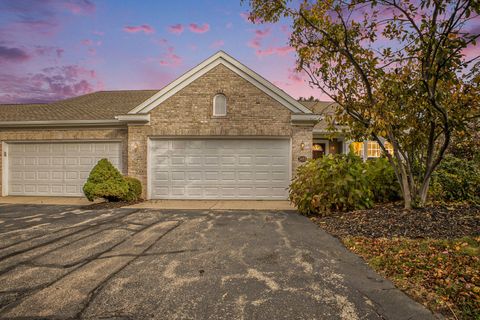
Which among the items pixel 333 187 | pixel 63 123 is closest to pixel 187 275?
pixel 333 187

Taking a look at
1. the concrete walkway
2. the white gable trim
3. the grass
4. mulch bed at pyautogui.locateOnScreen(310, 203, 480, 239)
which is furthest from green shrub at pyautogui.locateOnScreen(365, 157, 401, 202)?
the white gable trim

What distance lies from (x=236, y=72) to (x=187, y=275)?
8.75 meters

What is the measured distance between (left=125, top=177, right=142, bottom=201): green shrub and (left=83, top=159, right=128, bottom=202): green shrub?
0.19m

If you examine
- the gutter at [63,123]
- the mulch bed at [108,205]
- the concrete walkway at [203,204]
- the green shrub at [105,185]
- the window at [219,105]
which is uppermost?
the window at [219,105]

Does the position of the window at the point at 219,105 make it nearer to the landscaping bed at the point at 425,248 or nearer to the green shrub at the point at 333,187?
the green shrub at the point at 333,187

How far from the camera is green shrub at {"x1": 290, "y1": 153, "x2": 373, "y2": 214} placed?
699cm

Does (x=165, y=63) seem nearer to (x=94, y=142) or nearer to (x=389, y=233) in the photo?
(x=94, y=142)

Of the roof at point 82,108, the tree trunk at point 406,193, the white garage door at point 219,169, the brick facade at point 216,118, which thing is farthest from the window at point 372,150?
the roof at point 82,108

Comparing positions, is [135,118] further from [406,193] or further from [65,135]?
[406,193]

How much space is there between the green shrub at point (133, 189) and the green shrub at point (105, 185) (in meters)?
0.19

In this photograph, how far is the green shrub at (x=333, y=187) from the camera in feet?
22.9

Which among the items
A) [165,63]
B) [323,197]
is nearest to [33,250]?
[323,197]

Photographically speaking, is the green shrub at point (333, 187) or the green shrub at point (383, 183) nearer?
the green shrub at point (333, 187)

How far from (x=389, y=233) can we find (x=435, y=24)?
177 inches
